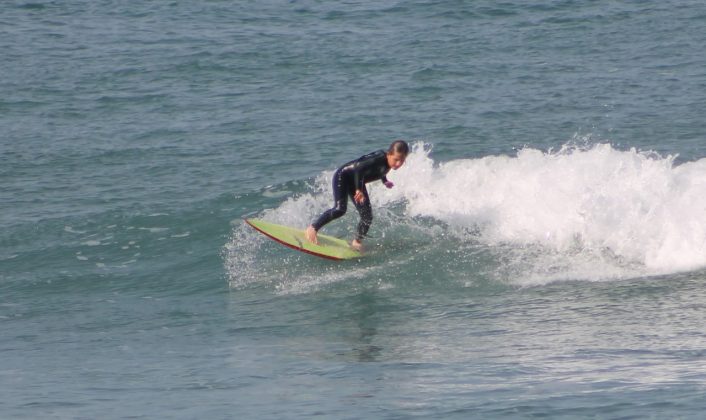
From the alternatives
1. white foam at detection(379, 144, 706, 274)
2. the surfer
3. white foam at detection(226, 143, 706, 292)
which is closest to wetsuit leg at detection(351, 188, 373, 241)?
the surfer

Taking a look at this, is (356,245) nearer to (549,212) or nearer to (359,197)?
(359,197)

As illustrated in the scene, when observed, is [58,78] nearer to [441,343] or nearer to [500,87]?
[500,87]

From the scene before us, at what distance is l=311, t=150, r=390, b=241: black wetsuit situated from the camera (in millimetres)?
13156

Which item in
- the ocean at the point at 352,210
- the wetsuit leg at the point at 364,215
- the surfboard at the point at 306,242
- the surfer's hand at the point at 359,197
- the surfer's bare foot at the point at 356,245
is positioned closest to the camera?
the ocean at the point at 352,210

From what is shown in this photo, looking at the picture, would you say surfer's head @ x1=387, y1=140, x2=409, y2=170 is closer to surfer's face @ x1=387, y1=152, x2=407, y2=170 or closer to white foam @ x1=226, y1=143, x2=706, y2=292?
surfer's face @ x1=387, y1=152, x2=407, y2=170

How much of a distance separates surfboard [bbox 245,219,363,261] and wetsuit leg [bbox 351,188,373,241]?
0.27 m

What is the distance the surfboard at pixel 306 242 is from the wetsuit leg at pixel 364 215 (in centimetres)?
27

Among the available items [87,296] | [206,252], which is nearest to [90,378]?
[87,296]

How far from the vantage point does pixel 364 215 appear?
43.9 feet

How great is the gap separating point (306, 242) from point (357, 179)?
38.3 inches

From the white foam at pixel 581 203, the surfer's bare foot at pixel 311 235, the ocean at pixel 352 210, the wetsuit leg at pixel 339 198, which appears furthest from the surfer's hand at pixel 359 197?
the white foam at pixel 581 203

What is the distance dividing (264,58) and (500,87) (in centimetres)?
540

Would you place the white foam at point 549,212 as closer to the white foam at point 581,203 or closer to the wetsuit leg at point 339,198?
Result: the white foam at point 581,203

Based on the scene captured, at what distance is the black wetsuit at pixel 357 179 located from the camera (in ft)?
43.2
